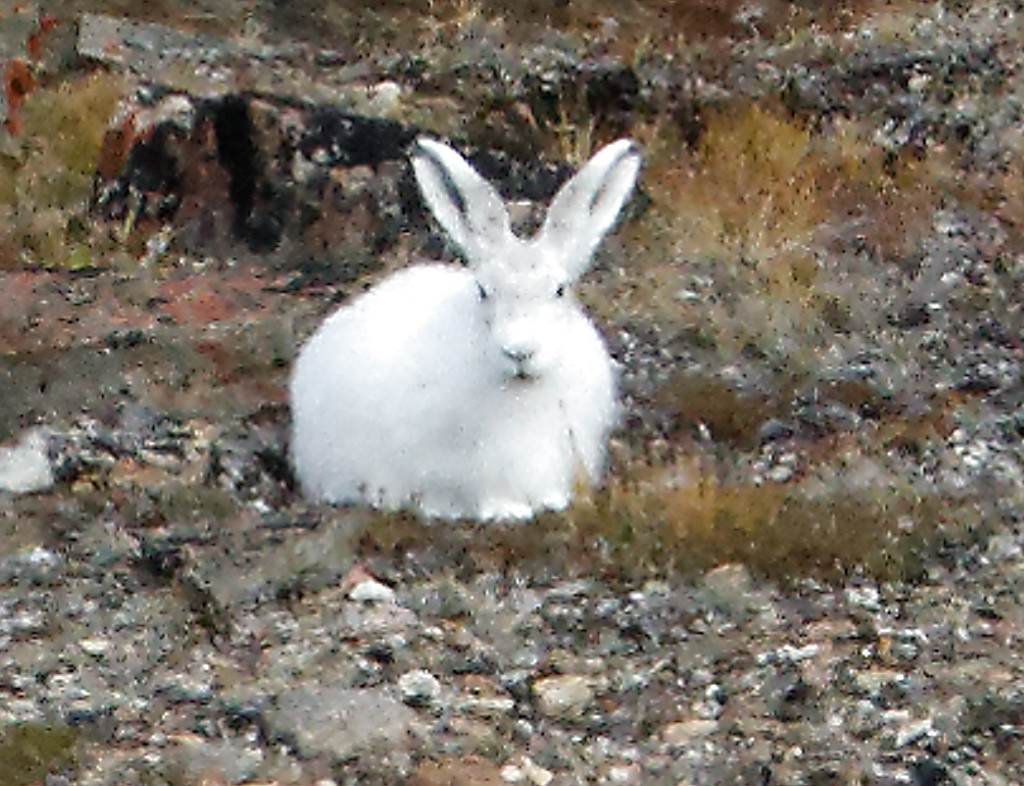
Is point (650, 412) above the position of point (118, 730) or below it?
above

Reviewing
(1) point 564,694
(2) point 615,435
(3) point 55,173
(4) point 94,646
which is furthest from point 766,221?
(4) point 94,646

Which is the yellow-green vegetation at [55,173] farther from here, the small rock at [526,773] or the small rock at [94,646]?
the small rock at [526,773]

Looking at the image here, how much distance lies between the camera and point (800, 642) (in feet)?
20.5

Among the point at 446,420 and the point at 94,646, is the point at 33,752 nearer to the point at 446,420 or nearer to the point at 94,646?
the point at 94,646

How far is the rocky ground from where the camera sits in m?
5.82

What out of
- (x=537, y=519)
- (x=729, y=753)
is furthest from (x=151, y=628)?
(x=729, y=753)

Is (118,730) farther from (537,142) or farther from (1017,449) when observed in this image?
(537,142)

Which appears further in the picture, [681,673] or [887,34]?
[887,34]

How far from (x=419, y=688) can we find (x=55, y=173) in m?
5.69

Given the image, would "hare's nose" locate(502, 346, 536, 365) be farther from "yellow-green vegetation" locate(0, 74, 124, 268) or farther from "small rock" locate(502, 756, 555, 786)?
"yellow-green vegetation" locate(0, 74, 124, 268)

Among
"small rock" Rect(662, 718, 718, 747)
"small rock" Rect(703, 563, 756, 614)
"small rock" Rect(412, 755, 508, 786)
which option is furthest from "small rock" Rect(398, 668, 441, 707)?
"small rock" Rect(703, 563, 756, 614)

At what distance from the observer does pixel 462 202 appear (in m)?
7.32

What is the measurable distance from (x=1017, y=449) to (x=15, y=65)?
6969 millimetres

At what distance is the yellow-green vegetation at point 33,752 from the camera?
18.0ft
